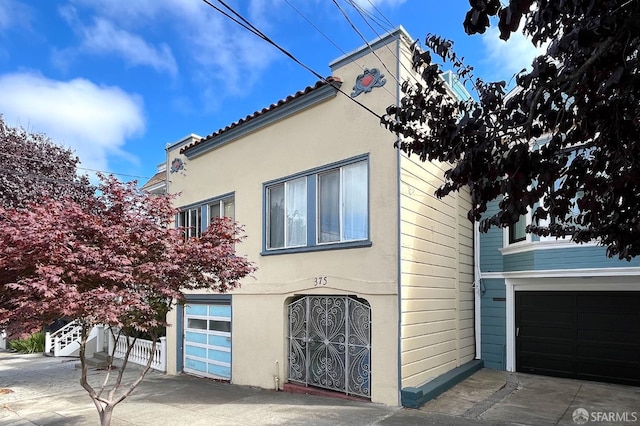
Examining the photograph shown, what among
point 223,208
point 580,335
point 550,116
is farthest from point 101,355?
point 550,116

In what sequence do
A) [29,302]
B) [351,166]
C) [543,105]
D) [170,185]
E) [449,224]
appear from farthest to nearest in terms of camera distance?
[170,185] → [449,224] → [351,166] → [29,302] → [543,105]

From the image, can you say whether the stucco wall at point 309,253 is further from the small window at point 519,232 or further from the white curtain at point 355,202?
the small window at point 519,232

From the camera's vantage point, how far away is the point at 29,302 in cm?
504

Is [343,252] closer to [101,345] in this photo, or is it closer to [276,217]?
[276,217]

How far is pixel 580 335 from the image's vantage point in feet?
31.3

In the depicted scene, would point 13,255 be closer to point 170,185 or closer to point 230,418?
point 230,418

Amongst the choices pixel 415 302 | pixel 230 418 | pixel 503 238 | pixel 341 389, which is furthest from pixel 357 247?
pixel 503 238

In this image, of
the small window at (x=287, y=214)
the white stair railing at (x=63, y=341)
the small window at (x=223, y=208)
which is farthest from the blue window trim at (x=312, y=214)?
the white stair railing at (x=63, y=341)

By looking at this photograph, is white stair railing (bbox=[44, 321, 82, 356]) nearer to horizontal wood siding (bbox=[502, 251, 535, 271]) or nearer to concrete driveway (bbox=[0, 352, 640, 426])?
concrete driveway (bbox=[0, 352, 640, 426])

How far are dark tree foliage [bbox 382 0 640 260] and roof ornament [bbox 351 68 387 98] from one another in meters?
3.69

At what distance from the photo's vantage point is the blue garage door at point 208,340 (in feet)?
35.3

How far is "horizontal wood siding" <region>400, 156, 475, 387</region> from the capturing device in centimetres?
781

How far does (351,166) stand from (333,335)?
3.24 meters

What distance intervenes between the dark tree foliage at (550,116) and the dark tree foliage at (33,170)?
11.5 m
